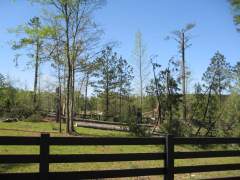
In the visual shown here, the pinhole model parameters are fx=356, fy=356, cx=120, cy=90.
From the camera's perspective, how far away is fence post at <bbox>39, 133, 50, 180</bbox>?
233 inches

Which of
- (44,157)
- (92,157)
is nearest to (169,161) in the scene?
(92,157)

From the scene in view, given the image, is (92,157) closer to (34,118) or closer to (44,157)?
(44,157)

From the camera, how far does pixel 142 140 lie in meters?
6.97

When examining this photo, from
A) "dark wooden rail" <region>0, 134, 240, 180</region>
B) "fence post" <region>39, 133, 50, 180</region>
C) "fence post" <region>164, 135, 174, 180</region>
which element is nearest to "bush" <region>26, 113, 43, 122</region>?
"dark wooden rail" <region>0, 134, 240, 180</region>

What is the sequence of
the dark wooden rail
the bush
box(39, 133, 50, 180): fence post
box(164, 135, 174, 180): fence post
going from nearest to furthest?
1. the dark wooden rail
2. box(39, 133, 50, 180): fence post
3. box(164, 135, 174, 180): fence post
4. the bush

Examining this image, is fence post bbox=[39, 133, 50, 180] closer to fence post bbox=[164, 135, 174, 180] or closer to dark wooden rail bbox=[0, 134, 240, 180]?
dark wooden rail bbox=[0, 134, 240, 180]

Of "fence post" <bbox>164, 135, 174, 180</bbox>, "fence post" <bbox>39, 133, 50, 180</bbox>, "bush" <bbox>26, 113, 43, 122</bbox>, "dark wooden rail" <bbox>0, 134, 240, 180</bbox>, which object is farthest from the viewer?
"bush" <bbox>26, 113, 43, 122</bbox>

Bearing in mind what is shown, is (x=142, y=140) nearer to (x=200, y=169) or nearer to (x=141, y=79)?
(x=200, y=169)

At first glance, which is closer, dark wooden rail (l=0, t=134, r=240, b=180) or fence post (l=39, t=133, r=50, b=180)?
dark wooden rail (l=0, t=134, r=240, b=180)

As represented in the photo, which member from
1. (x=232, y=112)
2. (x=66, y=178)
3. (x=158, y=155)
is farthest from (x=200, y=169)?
(x=232, y=112)

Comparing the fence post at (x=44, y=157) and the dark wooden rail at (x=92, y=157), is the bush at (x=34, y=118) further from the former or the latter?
the fence post at (x=44, y=157)

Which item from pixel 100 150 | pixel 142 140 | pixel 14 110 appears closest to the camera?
pixel 142 140

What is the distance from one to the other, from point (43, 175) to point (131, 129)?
18.2m

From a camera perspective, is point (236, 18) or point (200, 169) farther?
point (236, 18)
